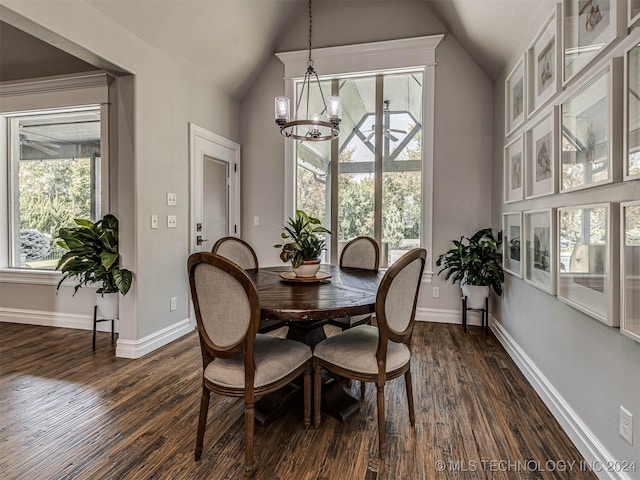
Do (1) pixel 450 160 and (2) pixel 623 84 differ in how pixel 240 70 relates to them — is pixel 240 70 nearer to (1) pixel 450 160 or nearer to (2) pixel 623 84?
(1) pixel 450 160

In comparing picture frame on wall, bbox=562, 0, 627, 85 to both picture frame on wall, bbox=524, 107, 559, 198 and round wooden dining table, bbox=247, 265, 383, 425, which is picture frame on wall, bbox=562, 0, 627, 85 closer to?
picture frame on wall, bbox=524, 107, 559, 198

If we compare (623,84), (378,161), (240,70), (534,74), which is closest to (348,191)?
(378,161)

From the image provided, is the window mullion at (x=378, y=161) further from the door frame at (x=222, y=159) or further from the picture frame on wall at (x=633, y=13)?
the picture frame on wall at (x=633, y=13)

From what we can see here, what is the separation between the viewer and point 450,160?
156 inches

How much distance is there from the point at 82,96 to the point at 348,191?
2908mm

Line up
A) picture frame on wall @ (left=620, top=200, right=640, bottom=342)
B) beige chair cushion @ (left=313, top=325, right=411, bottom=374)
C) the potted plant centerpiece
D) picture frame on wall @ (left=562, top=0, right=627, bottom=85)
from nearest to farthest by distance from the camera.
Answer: picture frame on wall @ (left=620, top=200, right=640, bottom=342) → picture frame on wall @ (left=562, top=0, right=627, bottom=85) → beige chair cushion @ (left=313, top=325, right=411, bottom=374) → the potted plant centerpiece

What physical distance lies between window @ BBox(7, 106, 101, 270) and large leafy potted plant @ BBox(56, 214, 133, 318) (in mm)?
817

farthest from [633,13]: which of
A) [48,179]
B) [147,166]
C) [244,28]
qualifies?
[48,179]

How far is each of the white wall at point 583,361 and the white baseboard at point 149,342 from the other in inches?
117

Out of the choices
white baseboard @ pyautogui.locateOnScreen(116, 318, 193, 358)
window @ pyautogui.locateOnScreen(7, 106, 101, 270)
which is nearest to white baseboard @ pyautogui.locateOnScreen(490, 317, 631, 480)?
white baseboard @ pyautogui.locateOnScreen(116, 318, 193, 358)

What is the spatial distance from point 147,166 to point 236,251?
3.45 feet

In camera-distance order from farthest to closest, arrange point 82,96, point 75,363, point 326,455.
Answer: point 82,96
point 75,363
point 326,455

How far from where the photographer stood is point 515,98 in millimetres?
3020

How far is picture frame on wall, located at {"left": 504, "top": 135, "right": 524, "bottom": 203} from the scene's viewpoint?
9.16 ft
